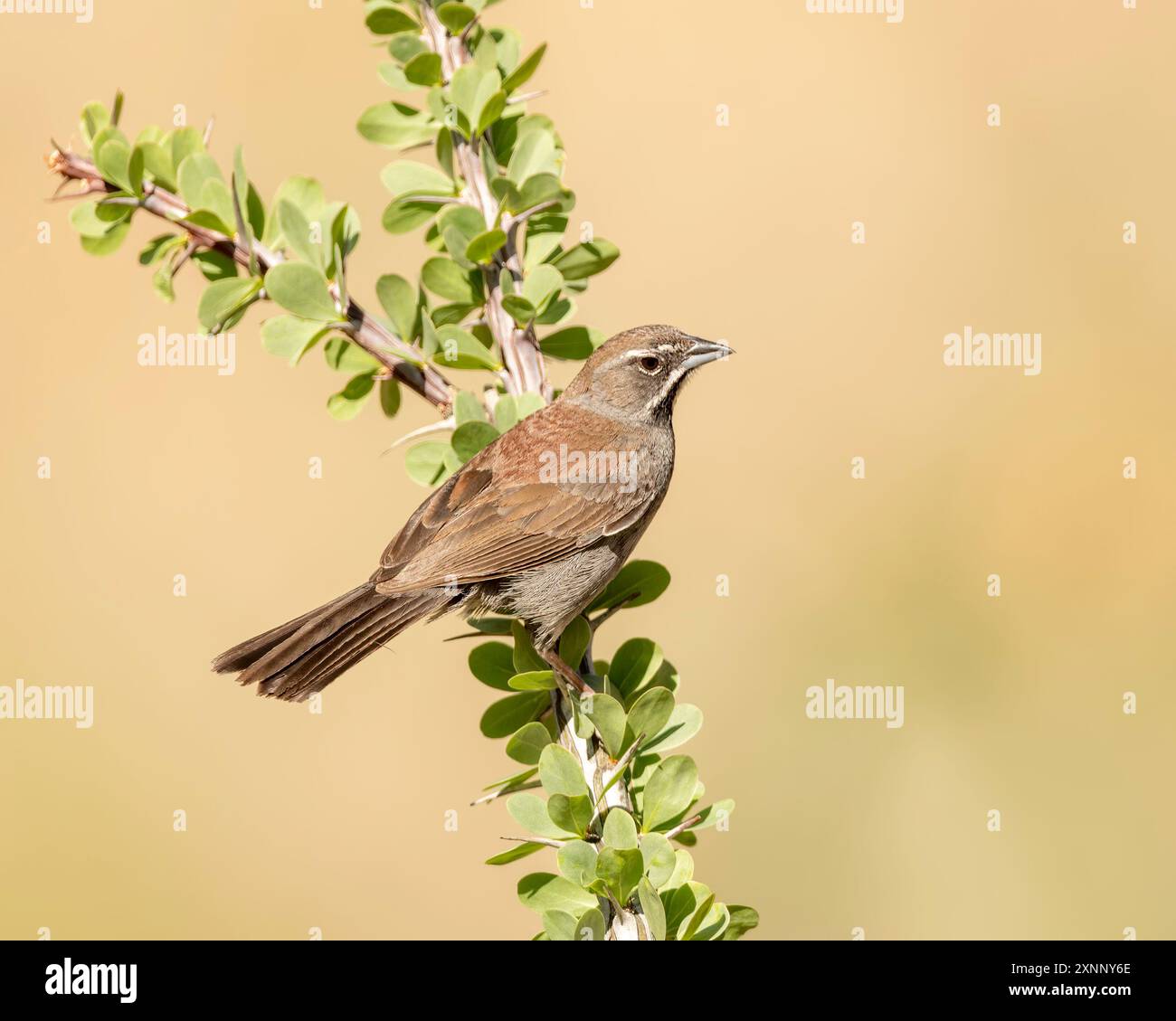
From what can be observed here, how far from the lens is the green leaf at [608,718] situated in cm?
208

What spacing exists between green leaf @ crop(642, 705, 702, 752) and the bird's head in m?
1.49

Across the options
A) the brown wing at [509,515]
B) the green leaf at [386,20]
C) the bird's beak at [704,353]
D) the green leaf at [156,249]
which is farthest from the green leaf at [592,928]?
the bird's beak at [704,353]

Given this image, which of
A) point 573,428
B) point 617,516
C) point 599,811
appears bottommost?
point 599,811

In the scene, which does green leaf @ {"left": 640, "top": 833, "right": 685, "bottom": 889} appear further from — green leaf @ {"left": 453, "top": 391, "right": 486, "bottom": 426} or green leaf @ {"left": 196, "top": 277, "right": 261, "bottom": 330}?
green leaf @ {"left": 196, "top": 277, "right": 261, "bottom": 330}

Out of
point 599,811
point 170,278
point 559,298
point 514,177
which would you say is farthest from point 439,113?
point 599,811

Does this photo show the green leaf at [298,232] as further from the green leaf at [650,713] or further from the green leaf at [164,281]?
the green leaf at [650,713]

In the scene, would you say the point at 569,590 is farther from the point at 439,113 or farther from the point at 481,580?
the point at 439,113

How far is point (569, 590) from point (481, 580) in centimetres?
36

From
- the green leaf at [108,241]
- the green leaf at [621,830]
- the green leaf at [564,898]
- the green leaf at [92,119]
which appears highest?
the green leaf at [92,119]

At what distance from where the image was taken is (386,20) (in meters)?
2.61

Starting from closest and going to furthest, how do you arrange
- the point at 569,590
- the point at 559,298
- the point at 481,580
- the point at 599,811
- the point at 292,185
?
the point at 599,811 → the point at 292,185 → the point at 559,298 → the point at 569,590 → the point at 481,580

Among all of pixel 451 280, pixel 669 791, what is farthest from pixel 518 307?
pixel 669 791

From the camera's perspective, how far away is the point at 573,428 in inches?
136

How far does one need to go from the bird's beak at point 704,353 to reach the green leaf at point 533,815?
6.19 feet
